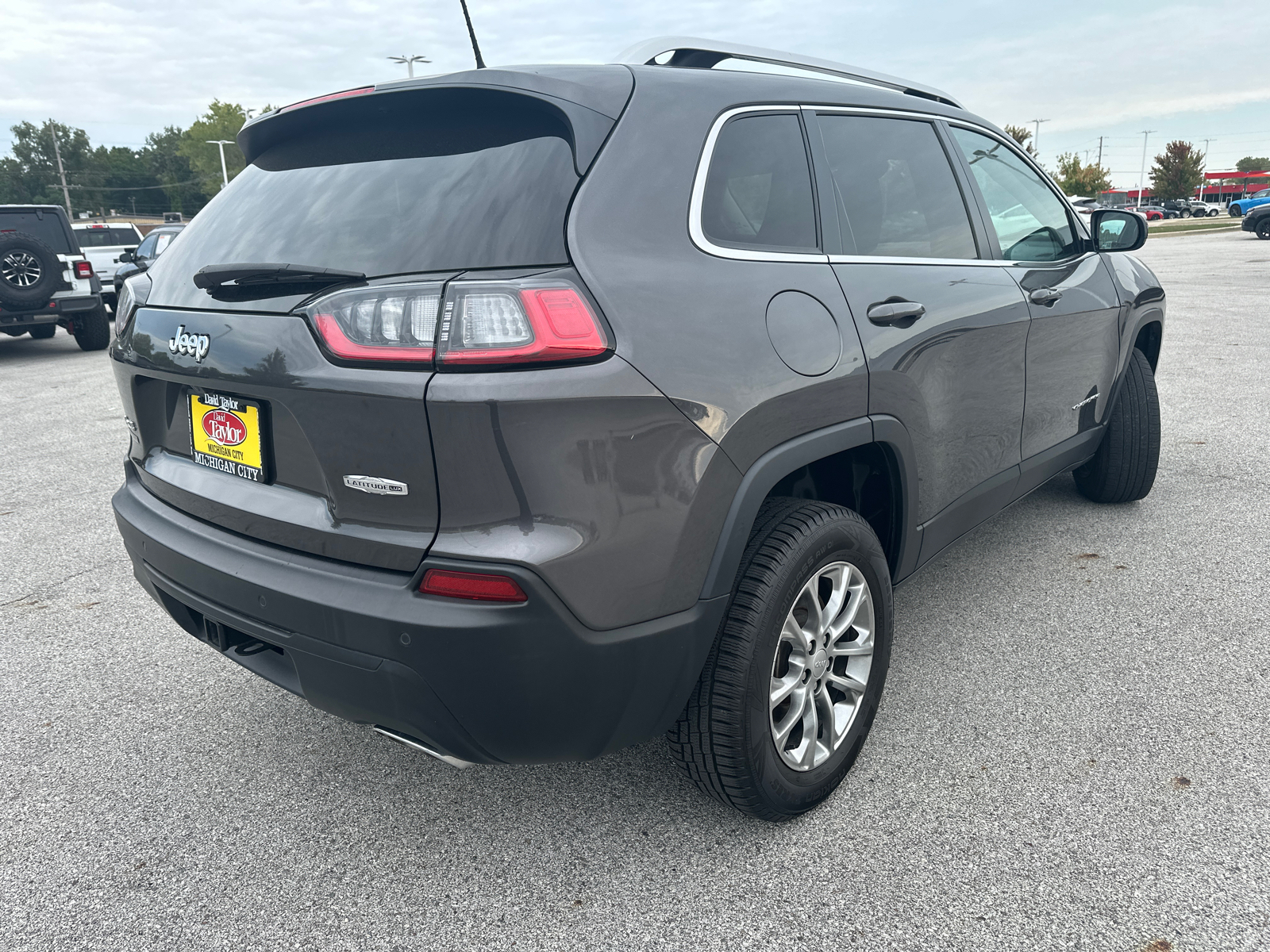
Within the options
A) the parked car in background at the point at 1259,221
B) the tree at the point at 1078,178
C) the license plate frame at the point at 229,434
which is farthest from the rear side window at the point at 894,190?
the tree at the point at 1078,178

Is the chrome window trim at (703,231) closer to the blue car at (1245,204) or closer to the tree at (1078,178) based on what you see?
the blue car at (1245,204)

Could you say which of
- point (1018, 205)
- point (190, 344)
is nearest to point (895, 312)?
point (1018, 205)

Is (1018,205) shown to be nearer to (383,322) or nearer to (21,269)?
(383,322)

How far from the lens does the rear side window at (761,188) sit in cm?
209

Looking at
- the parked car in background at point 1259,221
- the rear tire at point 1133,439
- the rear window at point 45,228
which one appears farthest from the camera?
the parked car in background at point 1259,221

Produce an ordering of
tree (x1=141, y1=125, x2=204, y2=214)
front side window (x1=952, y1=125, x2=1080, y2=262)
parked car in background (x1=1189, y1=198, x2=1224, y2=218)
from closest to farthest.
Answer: front side window (x1=952, y1=125, x2=1080, y2=262) → parked car in background (x1=1189, y1=198, x2=1224, y2=218) → tree (x1=141, y1=125, x2=204, y2=214)

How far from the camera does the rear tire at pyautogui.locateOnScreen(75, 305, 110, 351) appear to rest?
12.1 m

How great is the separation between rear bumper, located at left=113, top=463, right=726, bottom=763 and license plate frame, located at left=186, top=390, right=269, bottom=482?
6.7 inches

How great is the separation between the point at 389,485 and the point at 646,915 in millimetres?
1089

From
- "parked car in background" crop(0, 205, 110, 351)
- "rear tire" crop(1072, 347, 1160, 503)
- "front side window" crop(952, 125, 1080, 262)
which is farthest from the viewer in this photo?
"parked car in background" crop(0, 205, 110, 351)

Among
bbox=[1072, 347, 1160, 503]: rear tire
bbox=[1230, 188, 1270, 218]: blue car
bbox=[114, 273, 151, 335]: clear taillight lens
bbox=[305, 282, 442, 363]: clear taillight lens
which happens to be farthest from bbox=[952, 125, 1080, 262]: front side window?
bbox=[1230, 188, 1270, 218]: blue car

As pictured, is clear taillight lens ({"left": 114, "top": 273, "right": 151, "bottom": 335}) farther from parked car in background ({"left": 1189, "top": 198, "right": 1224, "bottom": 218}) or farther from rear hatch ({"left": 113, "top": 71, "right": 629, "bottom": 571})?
parked car in background ({"left": 1189, "top": 198, "right": 1224, "bottom": 218})

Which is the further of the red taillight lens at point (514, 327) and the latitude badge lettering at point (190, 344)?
the latitude badge lettering at point (190, 344)

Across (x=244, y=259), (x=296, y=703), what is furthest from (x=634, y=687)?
(x=296, y=703)
